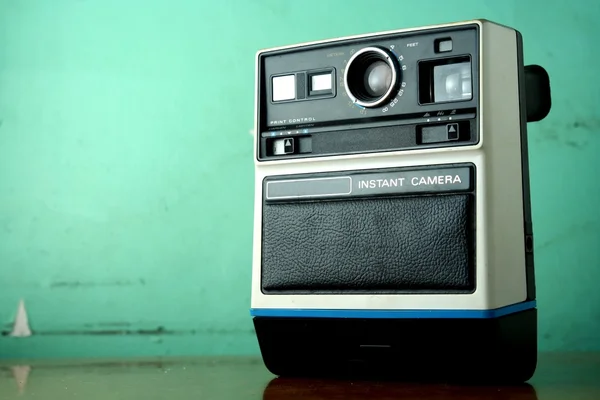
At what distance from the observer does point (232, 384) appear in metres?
1.26

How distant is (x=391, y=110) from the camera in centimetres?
123

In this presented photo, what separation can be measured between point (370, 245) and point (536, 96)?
0.32 meters

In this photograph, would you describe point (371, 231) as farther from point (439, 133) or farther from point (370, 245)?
point (439, 133)

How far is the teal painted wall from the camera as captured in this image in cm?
175

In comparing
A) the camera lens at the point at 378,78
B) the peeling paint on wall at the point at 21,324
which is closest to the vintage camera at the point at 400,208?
the camera lens at the point at 378,78

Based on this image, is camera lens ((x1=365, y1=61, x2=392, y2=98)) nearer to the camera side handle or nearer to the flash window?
the flash window

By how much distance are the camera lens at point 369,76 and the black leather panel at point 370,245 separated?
15 centimetres

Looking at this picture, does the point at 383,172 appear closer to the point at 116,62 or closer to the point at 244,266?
the point at 244,266

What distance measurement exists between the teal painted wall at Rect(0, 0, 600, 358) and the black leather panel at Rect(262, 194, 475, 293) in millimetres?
483

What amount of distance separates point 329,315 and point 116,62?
854mm

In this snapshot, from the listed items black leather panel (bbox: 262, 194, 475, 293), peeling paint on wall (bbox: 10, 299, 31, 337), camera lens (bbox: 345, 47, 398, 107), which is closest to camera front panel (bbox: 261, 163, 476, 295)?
black leather panel (bbox: 262, 194, 475, 293)

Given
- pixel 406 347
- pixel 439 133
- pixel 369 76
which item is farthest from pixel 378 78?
pixel 406 347

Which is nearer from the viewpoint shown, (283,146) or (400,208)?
(400,208)

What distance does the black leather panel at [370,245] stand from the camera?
3.80 ft
